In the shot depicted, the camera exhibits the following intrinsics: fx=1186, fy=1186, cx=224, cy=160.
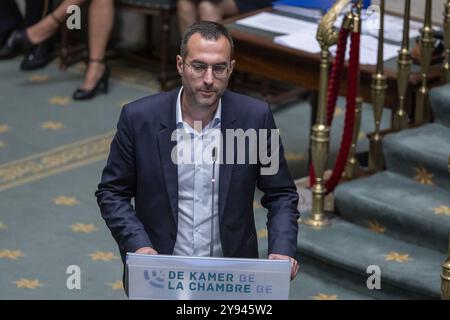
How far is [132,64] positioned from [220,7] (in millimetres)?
1556

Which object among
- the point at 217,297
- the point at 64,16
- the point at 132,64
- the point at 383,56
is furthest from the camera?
the point at 132,64

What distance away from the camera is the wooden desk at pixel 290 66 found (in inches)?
267

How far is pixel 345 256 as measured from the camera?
6.09 metres

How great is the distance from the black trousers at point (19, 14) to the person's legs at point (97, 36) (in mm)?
743

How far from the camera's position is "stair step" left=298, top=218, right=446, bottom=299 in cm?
584

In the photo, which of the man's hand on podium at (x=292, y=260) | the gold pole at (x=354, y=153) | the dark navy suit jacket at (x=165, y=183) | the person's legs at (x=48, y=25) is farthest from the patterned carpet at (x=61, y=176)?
the man's hand on podium at (x=292, y=260)

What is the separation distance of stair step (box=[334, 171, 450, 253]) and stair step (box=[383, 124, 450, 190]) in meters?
0.05

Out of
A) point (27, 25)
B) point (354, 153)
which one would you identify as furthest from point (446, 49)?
point (27, 25)

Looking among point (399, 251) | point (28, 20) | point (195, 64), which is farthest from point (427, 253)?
point (28, 20)

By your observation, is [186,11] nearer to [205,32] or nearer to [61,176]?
[61,176]

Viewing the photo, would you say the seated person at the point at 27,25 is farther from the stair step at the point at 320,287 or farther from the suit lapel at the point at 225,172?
the suit lapel at the point at 225,172

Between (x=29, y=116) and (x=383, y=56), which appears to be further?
(x=29, y=116)

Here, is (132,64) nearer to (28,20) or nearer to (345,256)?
(28,20)

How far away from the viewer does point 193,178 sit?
3889 millimetres
